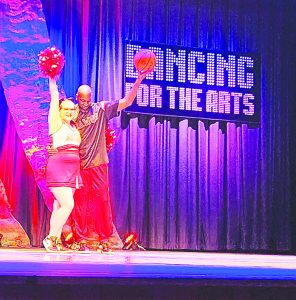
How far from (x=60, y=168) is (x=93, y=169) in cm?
91

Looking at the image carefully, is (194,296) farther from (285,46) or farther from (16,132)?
(285,46)

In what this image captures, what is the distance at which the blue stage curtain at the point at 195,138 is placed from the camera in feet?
25.1

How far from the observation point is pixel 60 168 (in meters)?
5.73

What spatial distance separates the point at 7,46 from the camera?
706cm

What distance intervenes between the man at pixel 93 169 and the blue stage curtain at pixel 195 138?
799 millimetres

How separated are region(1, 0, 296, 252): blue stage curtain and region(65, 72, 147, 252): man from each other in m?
0.80

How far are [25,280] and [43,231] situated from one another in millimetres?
5364

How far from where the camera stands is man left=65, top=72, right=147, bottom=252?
646 cm

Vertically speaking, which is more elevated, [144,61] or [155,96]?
[144,61]

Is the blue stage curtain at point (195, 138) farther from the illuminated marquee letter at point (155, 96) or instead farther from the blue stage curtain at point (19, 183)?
the blue stage curtain at point (19, 183)

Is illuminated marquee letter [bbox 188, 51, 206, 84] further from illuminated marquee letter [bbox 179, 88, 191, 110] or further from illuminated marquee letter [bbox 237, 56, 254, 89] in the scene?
illuminated marquee letter [bbox 237, 56, 254, 89]

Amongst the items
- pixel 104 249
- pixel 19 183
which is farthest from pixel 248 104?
pixel 19 183

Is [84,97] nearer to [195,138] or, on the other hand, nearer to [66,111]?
[66,111]

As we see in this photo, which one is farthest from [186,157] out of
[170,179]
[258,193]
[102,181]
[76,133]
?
[76,133]
